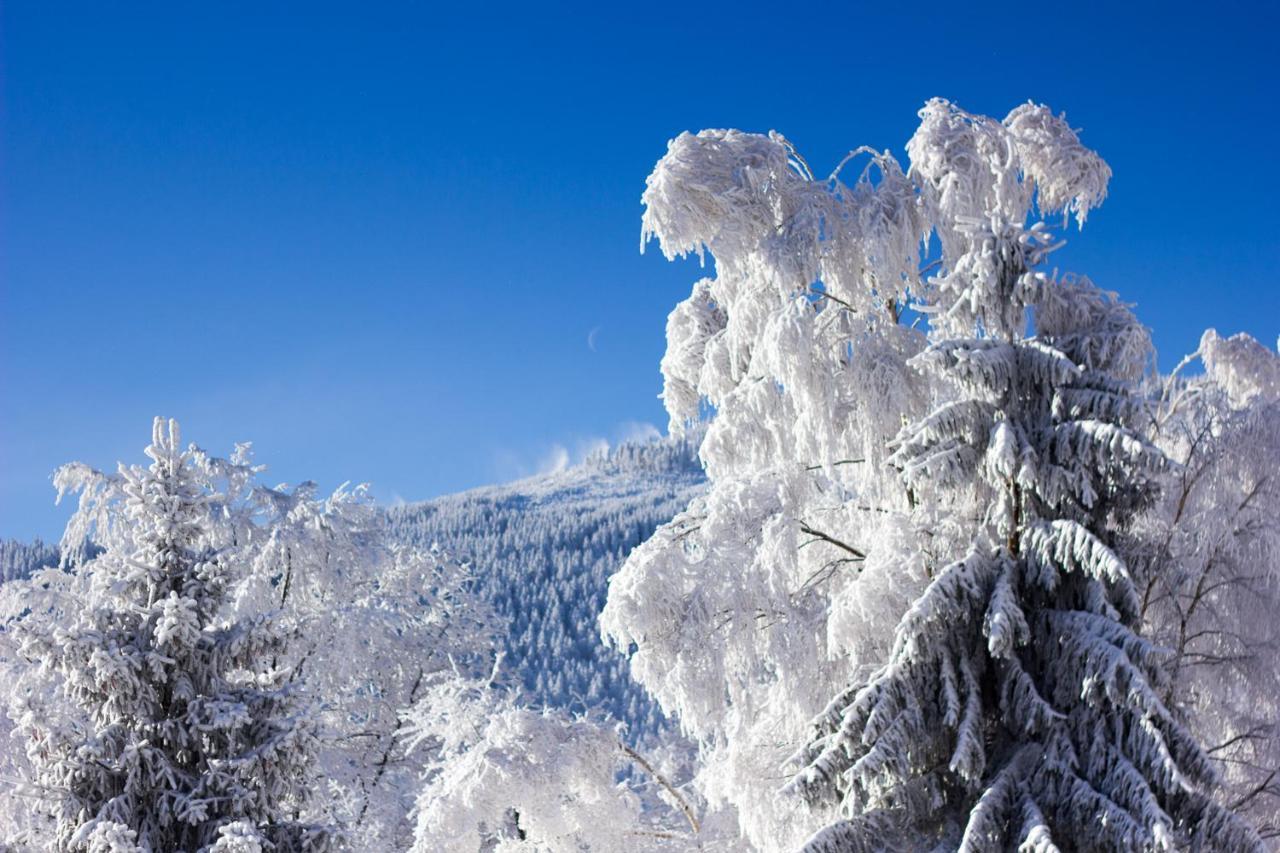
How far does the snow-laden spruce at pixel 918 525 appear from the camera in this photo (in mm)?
6863

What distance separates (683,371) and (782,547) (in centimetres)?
346

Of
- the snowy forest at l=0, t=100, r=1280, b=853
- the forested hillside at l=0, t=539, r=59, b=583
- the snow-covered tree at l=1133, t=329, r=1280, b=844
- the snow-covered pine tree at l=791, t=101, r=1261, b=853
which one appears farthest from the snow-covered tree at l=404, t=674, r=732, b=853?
the forested hillside at l=0, t=539, r=59, b=583

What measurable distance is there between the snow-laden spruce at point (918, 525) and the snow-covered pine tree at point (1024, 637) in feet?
0.06

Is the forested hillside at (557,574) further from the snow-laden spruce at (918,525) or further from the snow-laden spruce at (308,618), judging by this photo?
the snow-laden spruce at (918,525)

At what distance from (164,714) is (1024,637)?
6932mm

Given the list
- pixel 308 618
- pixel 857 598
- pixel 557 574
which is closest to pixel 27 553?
pixel 557 574

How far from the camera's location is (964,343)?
24.5 feet

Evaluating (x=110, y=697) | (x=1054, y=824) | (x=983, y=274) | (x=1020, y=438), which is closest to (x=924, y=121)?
(x=983, y=274)

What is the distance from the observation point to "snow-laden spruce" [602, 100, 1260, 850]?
6.86 metres

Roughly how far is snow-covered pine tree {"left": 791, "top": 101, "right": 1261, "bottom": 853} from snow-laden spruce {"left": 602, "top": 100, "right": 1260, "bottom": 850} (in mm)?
19

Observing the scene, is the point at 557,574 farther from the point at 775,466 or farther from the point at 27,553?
the point at 775,466

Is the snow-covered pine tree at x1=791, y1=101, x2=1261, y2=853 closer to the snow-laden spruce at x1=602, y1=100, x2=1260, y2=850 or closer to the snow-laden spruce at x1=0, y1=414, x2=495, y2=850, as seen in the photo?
the snow-laden spruce at x1=602, y1=100, x2=1260, y2=850

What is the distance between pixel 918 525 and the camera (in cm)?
846

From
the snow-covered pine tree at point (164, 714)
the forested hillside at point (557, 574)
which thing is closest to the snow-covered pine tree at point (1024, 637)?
the snow-covered pine tree at point (164, 714)
